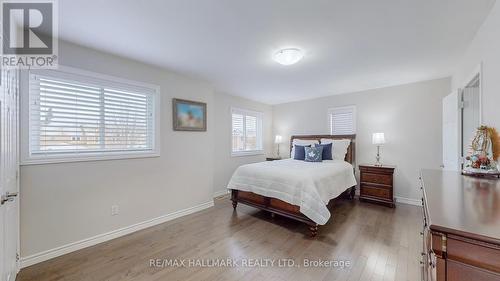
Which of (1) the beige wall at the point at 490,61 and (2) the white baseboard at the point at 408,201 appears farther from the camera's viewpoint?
(2) the white baseboard at the point at 408,201

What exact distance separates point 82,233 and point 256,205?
2.29 meters

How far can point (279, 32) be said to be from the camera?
208 centimetres

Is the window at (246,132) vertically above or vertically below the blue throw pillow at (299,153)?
above

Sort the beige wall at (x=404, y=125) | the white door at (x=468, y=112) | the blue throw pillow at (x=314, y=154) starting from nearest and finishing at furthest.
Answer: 1. the white door at (x=468, y=112)
2. the beige wall at (x=404, y=125)
3. the blue throw pillow at (x=314, y=154)

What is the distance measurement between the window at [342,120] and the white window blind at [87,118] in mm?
3848

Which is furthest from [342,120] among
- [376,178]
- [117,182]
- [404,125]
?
[117,182]

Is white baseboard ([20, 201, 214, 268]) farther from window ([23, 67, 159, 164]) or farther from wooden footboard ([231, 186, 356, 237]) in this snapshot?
window ([23, 67, 159, 164])

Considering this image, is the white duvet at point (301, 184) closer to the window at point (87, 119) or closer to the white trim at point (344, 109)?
the white trim at point (344, 109)

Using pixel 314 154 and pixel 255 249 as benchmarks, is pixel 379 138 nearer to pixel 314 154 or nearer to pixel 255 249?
pixel 314 154

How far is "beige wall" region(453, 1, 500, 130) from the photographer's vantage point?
160 centimetres

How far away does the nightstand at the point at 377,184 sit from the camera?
3676mm

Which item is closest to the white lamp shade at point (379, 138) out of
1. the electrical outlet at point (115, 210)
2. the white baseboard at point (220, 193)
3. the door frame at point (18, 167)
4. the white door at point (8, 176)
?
the white baseboard at point (220, 193)

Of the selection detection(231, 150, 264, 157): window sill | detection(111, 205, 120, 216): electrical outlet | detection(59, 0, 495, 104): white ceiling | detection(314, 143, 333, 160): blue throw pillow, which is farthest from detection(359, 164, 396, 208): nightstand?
detection(111, 205, 120, 216): electrical outlet

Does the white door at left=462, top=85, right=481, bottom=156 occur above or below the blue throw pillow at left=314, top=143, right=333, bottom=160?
above
